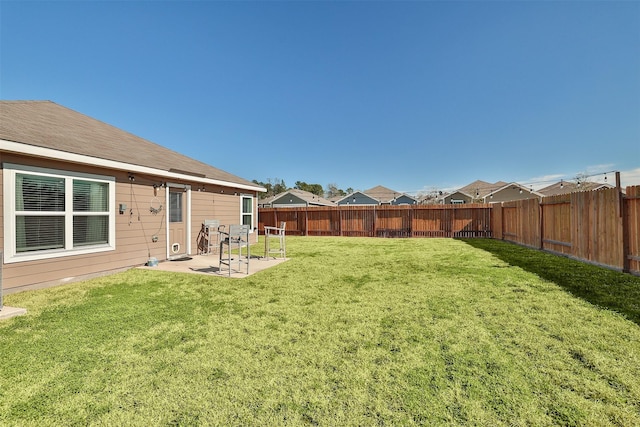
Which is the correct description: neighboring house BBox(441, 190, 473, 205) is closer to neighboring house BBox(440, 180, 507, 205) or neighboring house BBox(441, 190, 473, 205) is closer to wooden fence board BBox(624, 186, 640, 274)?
neighboring house BBox(440, 180, 507, 205)

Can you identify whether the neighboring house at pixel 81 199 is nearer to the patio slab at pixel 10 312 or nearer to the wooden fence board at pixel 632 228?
the patio slab at pixel 10 312

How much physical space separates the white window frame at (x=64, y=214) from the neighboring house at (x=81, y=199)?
0.04ft

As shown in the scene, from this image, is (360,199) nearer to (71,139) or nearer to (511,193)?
(511,193)

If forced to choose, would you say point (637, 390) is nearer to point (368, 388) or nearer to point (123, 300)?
point (368, 388)

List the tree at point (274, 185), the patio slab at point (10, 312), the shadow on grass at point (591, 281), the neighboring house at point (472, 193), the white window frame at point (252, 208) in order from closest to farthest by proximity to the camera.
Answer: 1. the patio slab at point (10, 312)
2. the shadow on grass at point (591, 281)
3. the white window frame at point (252, 208)
4. the neighboring house at point (472, 193)
5. the tree at point (274, 185)

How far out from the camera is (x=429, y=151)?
27000 mm

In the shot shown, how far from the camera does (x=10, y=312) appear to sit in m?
3.48

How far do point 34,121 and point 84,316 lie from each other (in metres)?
5.03

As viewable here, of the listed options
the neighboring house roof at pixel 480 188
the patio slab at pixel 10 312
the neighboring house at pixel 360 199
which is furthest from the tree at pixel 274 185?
the patio slab at pixel 10 312

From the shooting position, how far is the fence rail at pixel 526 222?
5273 mm

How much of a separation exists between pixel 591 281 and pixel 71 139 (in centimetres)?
1074

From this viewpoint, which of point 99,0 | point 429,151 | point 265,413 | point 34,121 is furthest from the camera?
point 429,151

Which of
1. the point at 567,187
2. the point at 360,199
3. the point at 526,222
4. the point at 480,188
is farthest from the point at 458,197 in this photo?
the point at 526,222

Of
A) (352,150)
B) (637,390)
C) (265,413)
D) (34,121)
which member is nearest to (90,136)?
(34,121)
